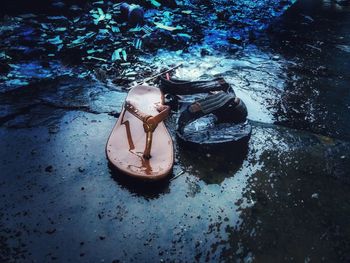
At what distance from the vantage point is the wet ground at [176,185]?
6.35ft

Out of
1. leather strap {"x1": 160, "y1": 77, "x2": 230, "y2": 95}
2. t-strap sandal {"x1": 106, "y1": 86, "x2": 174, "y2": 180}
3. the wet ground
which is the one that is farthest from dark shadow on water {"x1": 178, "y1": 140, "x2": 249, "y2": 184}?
leather strap {"x1": 160, "y1": 77, "x2": 230, "y2": 95}

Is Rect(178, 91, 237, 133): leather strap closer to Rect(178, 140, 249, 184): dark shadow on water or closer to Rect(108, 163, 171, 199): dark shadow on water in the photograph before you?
Rect(178, 140, 249, 184): dark shadow on water

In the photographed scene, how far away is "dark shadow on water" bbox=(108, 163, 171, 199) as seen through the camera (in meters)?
2.25

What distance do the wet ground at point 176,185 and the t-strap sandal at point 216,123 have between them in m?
0.13

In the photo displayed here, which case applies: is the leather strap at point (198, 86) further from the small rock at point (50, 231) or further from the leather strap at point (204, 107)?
the small rock at point (50, 231)

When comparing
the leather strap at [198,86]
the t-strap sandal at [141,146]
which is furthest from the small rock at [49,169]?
the leather strap at [198,86]

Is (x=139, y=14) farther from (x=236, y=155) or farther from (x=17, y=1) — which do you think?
(x=236, y=155)

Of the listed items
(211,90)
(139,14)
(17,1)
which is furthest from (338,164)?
(17,1)

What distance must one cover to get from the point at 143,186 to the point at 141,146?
1.19ft

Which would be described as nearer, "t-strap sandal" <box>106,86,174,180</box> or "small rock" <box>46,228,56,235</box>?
"small rock" <box>46,228,56,235</box>

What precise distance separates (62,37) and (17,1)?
154 centimetres

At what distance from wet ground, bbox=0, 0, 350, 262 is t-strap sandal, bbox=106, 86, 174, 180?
0.54ft

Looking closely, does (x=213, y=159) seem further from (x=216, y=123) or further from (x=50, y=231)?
(x=50, y=231)

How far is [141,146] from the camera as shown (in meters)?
2.48
